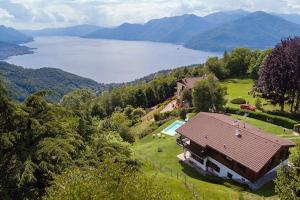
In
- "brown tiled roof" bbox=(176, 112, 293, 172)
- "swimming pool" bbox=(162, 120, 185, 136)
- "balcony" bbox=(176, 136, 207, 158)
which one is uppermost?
"brown tiled roof" bbox=(176, 112, 293, 172)

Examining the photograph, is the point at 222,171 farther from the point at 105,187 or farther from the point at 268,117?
the point at 105,187

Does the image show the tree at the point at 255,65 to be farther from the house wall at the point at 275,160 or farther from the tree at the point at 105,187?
the tree at the point at 105,187

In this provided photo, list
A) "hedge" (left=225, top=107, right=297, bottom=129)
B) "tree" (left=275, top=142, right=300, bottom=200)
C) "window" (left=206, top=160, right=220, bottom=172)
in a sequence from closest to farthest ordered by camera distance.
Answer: "tree" (left=275, top=142, right=300, bottom=200), "window" (left=206, top=160, right=220, bottom=172), "hedge" (left=225, top=107, right=297, bottom=129)

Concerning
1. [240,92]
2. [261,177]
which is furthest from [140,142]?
[240,92]

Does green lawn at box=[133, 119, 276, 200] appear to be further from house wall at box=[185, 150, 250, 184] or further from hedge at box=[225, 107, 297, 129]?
hedge at box=[225, 107, 297, 129]

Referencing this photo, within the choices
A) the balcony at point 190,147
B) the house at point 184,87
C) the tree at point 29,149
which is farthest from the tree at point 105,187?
the house at point 184,87

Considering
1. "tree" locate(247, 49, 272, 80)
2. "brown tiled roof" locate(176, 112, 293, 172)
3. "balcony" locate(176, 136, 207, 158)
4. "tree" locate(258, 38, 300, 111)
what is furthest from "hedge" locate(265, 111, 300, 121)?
"tree" locate(247, 49, 272, 80)
